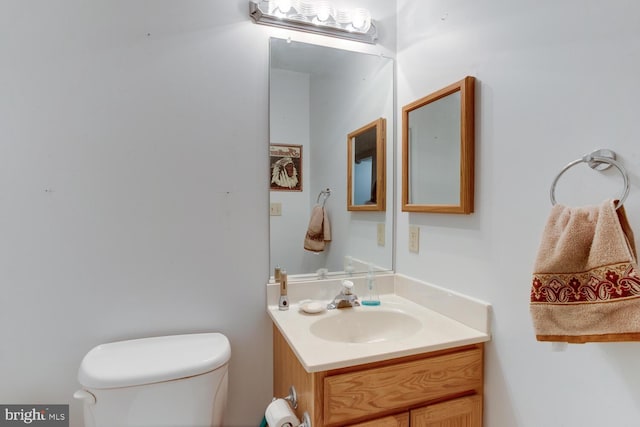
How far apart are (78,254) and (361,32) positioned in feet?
4.89

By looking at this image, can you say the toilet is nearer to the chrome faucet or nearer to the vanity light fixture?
the chrome faucet

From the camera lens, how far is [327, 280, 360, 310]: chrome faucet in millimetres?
1363

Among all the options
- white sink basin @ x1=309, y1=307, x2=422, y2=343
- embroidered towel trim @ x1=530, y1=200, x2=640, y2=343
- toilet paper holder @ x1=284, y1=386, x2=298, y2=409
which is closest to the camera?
embroidered towel trim @ x1=530, y1=200, x2=640, y2=343

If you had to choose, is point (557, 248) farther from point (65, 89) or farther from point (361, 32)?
point (65, 89)

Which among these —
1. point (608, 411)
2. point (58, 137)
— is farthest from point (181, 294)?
point (608, 411)

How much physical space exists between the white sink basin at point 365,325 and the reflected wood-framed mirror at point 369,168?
0.49m

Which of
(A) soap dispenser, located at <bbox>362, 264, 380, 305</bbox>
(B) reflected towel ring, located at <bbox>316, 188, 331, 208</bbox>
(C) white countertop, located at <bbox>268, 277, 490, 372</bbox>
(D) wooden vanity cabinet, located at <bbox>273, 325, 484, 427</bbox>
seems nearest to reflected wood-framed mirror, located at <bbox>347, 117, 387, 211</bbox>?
(B) reflected towel ring, located at <bbox>316, 188, 331, 208</bbox>

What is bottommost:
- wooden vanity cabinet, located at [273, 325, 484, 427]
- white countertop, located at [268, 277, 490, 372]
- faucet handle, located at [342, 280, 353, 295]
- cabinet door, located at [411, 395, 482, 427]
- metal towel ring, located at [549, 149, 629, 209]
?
cabinet door, located at [411, 395, 482, 427]

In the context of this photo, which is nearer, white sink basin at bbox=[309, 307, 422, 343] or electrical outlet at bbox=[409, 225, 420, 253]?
white sink basin at bbox=[309, 307, 422, 343]

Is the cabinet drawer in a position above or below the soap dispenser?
below

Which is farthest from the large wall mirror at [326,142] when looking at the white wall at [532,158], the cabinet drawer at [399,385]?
the cabinet drawer at [399,385]

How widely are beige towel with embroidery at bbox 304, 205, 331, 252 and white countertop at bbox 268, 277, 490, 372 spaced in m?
0.25

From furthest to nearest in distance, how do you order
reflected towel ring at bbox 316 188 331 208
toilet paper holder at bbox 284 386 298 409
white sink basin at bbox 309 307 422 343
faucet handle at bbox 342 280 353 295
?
reflected towel ring at bbox 316 188 331 208 < faucet handle at bbox 342 280 353 295 < white sink basin at bbox 309 307 422 343 < toilet paper holder at bbox 284 386 298 409

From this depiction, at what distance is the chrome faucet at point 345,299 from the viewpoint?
4.47 ft
